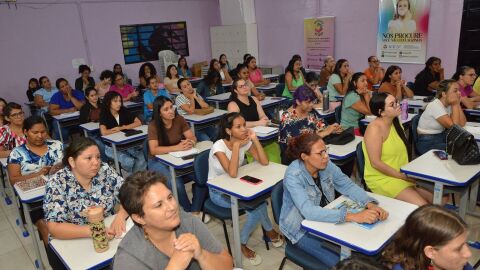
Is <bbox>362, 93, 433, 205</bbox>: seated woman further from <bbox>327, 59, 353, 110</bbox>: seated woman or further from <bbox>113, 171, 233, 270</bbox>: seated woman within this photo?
<bbox>327, 59, 353, 110</bbox>: seated woman

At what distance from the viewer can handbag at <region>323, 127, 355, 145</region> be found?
366cm

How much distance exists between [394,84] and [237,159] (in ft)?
11.5

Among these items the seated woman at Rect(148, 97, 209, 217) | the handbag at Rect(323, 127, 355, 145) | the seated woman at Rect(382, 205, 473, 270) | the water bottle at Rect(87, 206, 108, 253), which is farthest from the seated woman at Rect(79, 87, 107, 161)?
the seated woman at Rect(382, 205, 473, 270)

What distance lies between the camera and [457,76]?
5.07m

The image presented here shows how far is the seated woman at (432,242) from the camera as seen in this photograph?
5.03ft

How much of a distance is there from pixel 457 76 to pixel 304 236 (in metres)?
4.03

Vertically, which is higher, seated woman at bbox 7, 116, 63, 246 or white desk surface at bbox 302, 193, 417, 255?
seated woman at bbox 7, 116, 63, 246

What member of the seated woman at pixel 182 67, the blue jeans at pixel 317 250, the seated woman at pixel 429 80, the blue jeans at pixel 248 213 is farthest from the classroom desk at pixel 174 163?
the seated woman at pixel 182 67

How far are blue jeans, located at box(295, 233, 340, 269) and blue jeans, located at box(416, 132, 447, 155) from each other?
2275 millimetres

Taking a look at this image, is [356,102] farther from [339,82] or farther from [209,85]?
[209,85]

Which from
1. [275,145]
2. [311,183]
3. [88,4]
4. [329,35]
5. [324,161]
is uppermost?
[88,4]

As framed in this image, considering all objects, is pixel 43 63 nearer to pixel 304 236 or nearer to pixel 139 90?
pixel 139 90

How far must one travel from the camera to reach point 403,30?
23.9ft

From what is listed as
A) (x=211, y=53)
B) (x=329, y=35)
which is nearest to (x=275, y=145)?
(x=329, y=35)
